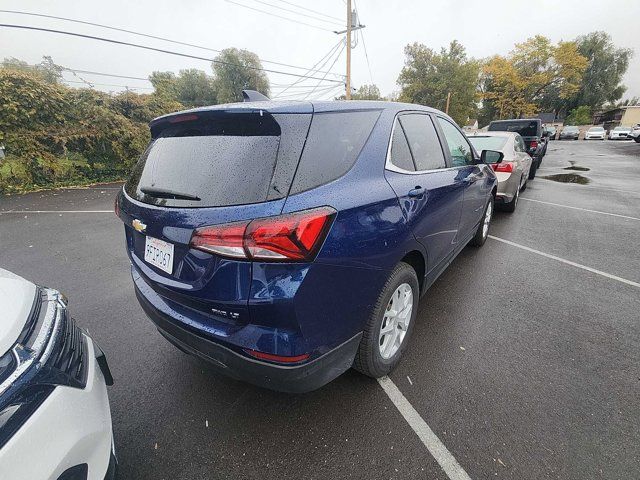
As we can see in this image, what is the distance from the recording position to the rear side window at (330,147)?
4.87 feet

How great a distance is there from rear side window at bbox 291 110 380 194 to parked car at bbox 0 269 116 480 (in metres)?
1.16

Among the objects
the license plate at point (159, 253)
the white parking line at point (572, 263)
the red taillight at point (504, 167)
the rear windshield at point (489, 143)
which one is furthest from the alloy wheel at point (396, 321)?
the rear windshield at point (489, 143)

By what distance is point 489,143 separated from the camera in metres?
6.31

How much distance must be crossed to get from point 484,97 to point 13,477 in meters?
44.8

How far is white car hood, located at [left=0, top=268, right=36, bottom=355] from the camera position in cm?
114

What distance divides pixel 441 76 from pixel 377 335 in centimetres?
4224

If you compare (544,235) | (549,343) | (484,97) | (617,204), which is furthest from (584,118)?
(549,343)

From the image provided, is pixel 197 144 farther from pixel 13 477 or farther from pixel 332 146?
pixel 13 477

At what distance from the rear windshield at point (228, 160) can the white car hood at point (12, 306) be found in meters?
0.69

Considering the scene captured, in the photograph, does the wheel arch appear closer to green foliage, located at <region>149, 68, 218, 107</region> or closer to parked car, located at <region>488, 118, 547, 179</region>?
parked car, located at <region>488, 118, 547, 179</region>

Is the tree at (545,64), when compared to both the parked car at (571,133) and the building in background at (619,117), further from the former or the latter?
the building in background at (619,117)

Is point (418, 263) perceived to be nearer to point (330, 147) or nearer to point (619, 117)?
point (330, 147)

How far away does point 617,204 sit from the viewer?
708 cm

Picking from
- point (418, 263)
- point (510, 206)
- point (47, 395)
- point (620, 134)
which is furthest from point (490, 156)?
point (620, 134)
